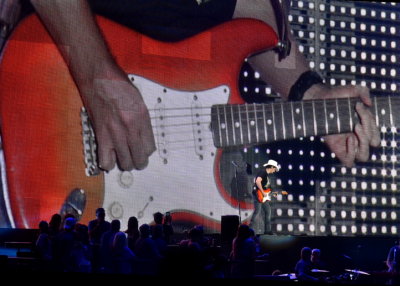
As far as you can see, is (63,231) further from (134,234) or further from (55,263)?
(134,234)

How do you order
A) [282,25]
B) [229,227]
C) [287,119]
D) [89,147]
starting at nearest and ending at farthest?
[229,227], [89,147], [287,119], [282,25]

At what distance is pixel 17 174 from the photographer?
325 inches

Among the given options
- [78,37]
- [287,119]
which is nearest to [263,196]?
[287,119]

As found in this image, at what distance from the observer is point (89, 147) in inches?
337

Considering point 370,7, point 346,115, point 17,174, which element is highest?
point 370,7

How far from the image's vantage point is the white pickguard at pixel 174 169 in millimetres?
8617

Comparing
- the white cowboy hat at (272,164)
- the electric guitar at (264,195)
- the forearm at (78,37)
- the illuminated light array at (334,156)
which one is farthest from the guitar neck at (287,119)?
the forearm at (78,37)

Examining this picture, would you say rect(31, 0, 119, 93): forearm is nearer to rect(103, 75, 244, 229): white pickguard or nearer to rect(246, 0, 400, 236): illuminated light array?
rect(103, 75, 244, 229): white pickguard

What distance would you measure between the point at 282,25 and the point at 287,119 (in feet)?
4.14

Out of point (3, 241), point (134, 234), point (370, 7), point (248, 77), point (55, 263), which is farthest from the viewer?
point (370, 7)

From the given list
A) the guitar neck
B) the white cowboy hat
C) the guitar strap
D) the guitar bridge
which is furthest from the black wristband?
the guitar bridge

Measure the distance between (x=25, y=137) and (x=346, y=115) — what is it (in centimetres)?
417

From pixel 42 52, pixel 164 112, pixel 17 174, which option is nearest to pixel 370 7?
pixel 164 112

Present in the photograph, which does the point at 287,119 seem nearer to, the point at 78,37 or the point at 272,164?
the point at 272,164
